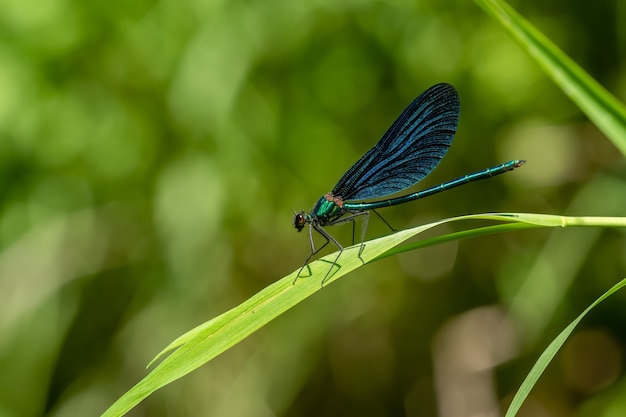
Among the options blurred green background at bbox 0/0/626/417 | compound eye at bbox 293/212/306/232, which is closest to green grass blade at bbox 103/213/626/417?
compound eye at bbox 293/212/306/232

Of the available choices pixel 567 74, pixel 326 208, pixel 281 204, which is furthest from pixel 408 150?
pixel 567 74

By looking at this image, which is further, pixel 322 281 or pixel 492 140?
pixel 492 140

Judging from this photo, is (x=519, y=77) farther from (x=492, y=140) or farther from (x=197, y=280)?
(x=197, y=280)

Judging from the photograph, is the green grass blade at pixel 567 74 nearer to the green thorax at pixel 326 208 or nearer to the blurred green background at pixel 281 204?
the green thorax at pixel 326 208

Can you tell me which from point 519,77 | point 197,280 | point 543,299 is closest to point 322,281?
point 197,280

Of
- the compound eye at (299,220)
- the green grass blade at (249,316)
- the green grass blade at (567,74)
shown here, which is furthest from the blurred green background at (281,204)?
the green grass blade at (567,74)
